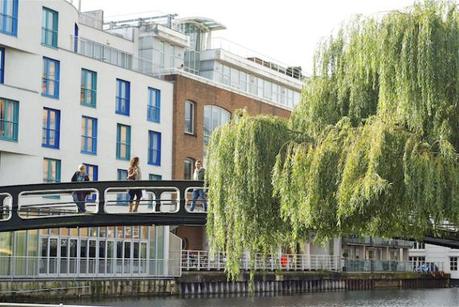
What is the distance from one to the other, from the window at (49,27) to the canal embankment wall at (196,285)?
12.1 metres

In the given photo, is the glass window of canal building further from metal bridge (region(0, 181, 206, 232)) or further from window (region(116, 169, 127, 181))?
metal bridge (region(0, 181, 206, 232))

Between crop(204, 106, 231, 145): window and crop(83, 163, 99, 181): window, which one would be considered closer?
crop(83, 163, 99, 181): window

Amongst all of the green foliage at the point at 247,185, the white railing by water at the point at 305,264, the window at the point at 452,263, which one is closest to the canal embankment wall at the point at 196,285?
the white railing by water at the point at 305,264

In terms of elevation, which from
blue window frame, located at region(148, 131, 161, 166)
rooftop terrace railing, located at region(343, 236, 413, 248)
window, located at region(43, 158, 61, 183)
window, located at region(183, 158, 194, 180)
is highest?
blue window frame, located at region(148, 131, 161, 166)

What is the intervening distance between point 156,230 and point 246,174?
1271 inches

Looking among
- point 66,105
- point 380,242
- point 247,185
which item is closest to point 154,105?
point 66,105

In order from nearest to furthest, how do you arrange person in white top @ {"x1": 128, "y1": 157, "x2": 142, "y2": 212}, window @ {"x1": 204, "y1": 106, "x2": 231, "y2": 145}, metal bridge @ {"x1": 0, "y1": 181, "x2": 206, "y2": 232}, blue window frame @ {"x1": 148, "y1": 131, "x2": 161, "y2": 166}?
metal bridge @ {"x1": 0, "y1": 181, "x2": 206, "y2": 232}, person in white top @ {"x1": 128, "y1": 157, "x2": 142, "y2": 212}, blue window frame @ {"x1": 148, "y1": 131, "x2": 161, "y2": 166}, window @ {"x1": 204, "y1": 106, "x2": 231, "y2": 145}

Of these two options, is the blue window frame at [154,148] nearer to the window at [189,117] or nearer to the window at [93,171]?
the window at [189,117]

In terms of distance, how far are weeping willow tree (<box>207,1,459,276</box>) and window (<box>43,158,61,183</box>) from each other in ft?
87.3

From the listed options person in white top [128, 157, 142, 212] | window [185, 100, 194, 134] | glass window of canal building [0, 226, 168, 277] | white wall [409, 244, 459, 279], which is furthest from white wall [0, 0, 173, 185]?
white wall [409, 244, 459, 279]

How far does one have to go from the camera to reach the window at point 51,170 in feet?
156

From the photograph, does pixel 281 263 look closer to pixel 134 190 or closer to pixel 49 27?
pixel 49 27

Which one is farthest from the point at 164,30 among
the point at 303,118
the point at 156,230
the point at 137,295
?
the point at 303,118

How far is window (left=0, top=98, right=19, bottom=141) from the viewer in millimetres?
44844
